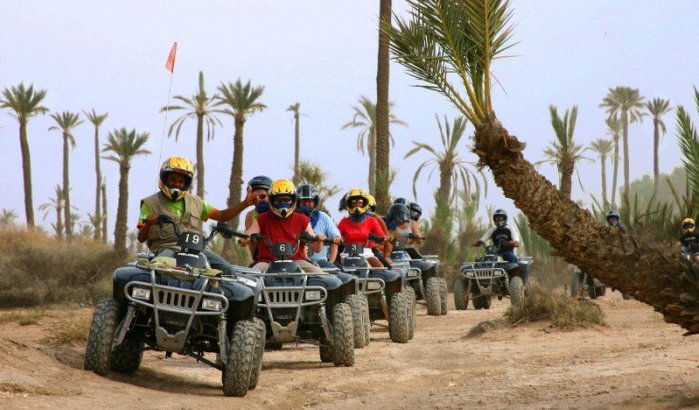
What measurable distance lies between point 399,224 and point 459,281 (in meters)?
3.85

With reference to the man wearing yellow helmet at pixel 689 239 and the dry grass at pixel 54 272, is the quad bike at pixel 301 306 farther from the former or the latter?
the dry grass at pixel 54 272

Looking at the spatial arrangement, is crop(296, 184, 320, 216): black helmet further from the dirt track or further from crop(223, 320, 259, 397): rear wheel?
crop(223, 320, 259, 397): rear wheel

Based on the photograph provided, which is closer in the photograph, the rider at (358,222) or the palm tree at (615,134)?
the rider at (358,222)

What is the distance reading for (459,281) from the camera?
73.5 ft

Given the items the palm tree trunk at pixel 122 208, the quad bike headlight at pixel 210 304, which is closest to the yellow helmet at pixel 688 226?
the quad bike headlight at pixel 210 304

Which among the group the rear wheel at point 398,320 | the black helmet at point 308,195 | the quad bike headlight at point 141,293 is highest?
the black helmet at point 308,195

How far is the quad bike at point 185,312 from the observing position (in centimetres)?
906

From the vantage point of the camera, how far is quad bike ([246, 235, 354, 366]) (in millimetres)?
10945

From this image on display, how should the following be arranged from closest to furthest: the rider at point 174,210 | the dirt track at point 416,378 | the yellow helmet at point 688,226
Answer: the dirt track at point 416,378 → the rider at point 174,210 → the yellow helmet at point 688,226

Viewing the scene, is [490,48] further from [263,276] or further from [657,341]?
[657,341]

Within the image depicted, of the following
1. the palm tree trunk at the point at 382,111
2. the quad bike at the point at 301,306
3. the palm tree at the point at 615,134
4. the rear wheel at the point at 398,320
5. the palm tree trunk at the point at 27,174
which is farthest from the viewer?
the palm tree at the point at 615,134

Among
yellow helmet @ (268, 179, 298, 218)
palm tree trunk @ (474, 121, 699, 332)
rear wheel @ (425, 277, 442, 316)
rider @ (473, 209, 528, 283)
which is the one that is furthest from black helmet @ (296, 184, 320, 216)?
rider @ (473, 209, 528, 283)

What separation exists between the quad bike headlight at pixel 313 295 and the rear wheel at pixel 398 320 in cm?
342

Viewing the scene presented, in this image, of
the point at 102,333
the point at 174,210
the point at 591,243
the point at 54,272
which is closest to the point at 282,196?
the point at 174,210
